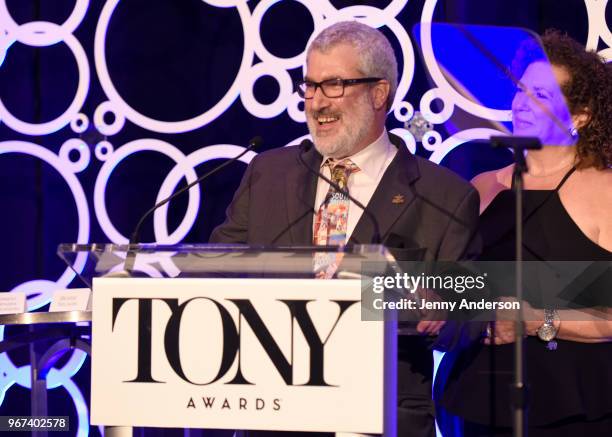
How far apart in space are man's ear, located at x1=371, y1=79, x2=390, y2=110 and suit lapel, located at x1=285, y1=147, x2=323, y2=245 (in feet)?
1.21

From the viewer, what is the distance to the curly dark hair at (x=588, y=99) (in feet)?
9.84

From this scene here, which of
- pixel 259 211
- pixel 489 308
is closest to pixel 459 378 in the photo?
pixel 489 308

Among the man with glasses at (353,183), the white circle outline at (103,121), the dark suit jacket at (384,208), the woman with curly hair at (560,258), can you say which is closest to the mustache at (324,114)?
the man with glasses at (353,183)

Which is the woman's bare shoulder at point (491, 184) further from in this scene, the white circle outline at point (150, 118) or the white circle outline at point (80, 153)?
the white circle outline at point (80, 153)

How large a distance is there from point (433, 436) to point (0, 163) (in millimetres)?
2606

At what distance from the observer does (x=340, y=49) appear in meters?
3.03

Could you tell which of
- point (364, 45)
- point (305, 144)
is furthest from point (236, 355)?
point (364, 45)

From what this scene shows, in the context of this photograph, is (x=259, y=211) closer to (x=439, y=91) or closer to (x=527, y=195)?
(x=527, y=195)

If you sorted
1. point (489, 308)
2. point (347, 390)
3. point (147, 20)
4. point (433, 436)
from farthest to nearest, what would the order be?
point (147, 20)
point (489, 308)
point (433, 436)
point (347, 390)

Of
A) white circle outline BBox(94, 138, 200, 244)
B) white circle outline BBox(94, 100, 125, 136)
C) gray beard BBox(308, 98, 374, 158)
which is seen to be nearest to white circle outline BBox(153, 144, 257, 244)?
white circle outline BBox(94, 138, 200, 244)

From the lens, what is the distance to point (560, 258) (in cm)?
292

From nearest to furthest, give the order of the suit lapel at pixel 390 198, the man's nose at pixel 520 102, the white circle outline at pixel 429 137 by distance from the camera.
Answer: the man's nose at pixel 520 102 → the suit lapel at pixel 390 198 → the white circle outline at pixel 429 137

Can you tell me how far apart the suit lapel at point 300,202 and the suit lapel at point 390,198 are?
0.19 m

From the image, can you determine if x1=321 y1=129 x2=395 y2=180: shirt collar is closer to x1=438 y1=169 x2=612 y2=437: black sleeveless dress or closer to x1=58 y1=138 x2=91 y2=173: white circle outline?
x1=438 y1=169 x2=612 y2=437: black sleeveless dress
